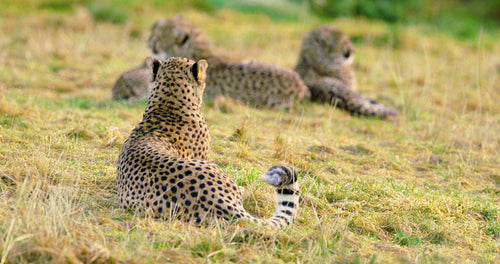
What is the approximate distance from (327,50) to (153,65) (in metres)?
4.41

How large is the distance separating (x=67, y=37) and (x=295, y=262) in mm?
8102

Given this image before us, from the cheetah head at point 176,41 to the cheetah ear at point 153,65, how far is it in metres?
3.21

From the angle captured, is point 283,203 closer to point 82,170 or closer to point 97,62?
point 82,170

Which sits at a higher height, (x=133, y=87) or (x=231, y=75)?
(x=231, y=75)

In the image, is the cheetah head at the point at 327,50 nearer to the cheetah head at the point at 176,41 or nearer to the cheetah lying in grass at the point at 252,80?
the cheetah lying in grass at the point at 252,80

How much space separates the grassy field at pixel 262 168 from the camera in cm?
274

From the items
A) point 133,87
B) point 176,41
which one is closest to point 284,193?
point 133,87

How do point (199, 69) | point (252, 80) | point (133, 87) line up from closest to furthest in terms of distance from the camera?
point (199, 69), point (133, 87), point (252, 80)

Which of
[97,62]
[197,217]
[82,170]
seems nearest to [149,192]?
[197,217]

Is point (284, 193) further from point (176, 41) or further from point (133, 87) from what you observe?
point (176, 41)

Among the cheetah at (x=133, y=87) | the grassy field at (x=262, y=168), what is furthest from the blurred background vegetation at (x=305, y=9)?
the cheetah at (x=133, y=87)

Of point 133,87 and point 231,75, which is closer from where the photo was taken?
point 133,87

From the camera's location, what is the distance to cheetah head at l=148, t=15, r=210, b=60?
7.12m

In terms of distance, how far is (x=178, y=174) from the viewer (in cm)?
296
